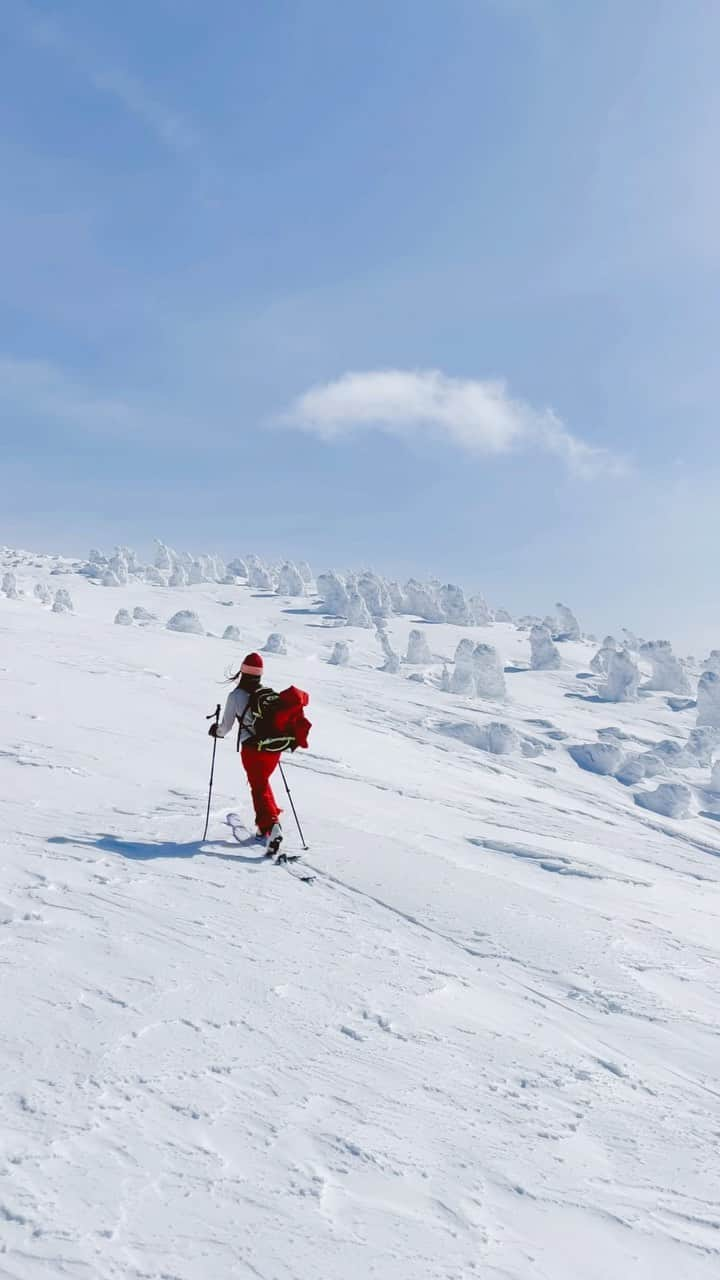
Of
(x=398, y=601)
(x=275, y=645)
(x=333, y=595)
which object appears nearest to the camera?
(x=275, y=645)

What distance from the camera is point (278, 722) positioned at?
723 cm

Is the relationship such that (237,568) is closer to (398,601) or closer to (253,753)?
(398,601)

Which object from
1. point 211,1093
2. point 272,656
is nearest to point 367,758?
point 211,1093

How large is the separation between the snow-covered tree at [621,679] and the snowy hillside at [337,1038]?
30771 millimetres

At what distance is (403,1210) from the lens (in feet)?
9.70

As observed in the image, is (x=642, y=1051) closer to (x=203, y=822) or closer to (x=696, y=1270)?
(x=696, y=1270)

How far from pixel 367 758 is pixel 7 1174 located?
12.2 meters

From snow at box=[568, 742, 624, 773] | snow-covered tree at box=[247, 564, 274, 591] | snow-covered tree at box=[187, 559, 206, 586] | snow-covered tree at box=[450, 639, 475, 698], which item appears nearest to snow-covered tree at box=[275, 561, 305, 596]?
snow-covered tree at box=[247, 564, 274, 591]

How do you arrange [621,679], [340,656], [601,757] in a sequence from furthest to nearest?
[621,679], [340,656], [601,757]

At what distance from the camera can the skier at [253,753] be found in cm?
716

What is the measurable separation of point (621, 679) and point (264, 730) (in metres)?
37.1

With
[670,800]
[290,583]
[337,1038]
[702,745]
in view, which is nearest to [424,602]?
[290,583]

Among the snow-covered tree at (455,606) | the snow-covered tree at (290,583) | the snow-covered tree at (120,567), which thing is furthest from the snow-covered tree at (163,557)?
the snow-covered tree at (455,606)

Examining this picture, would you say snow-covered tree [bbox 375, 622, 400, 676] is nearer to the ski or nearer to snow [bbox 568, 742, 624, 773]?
snow [bbox 568, 742, 624, 773]
